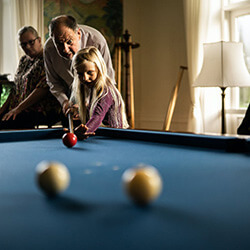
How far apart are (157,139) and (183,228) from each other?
1.35 metres

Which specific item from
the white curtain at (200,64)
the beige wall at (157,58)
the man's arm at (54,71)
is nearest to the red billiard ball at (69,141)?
the man's arm at (54,71)

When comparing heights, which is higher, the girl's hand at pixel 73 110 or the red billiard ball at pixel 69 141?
the girl's hand at pixel 73 110

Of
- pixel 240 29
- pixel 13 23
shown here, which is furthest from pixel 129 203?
pixel 13 23

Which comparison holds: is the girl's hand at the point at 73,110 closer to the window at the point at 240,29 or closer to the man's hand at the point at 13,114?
the man's hand at the point at 13,114

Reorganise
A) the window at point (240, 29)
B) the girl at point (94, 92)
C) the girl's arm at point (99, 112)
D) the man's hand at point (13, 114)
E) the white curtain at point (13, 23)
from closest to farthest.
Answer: the girl's arm at point (99, 112) < the girl at point (94, 92) < the man's hand at point (13, 114) < the window at point (240, 29) < the white curtain at point (13, 23)

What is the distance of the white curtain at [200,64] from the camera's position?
4531mm

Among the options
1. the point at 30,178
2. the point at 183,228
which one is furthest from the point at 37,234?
the point at 30,178

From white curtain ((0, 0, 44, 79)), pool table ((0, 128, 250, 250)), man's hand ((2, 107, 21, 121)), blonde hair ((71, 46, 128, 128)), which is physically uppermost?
white curtain ((0, 0, 44, 79))

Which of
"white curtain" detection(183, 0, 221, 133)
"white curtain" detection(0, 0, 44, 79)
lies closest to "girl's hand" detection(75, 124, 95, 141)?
"white curtain" detection(183, 0, 221, 133)

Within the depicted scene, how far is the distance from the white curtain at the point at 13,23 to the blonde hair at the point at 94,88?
7.94 feet

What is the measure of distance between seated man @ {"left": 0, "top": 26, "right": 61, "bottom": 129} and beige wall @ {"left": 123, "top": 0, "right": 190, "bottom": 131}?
1.92 meters

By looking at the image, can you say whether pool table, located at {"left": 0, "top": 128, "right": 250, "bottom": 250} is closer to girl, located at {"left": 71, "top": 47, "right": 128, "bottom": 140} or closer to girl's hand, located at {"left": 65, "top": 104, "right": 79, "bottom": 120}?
girl, located at {"left": 71, "top": 47, "right": 128, "bottom": 140}

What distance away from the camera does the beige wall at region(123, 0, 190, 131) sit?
5.13m

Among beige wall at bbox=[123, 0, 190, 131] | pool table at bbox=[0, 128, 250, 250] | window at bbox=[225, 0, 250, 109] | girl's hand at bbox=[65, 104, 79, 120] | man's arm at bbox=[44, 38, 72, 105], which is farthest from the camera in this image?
beige wall at bbox=[123, 0, 190, 131]
